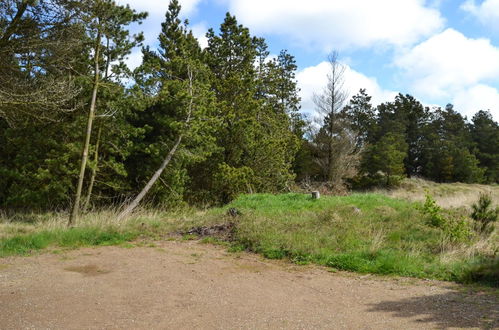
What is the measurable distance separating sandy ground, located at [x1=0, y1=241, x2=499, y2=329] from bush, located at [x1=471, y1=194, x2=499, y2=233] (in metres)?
4.17

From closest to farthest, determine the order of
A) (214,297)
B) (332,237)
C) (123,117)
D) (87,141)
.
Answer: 1. (214,297)
2. (332,237)
3. (87,141)
4. (123,117)

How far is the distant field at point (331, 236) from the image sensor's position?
7863 millimetres

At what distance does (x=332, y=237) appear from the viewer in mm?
9734

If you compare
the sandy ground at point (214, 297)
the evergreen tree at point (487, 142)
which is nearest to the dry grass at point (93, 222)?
the sandy ground at point (214, 297)

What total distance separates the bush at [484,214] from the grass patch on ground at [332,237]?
35 centimetres

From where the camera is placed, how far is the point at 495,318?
5.09 m

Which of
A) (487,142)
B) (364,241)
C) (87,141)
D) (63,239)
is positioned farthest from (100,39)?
(487,142)

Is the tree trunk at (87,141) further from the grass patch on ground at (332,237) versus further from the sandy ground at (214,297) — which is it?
the sandy ground at (214,297)

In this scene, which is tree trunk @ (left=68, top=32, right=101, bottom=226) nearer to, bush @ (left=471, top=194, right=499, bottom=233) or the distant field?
the distant field

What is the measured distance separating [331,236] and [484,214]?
405cm

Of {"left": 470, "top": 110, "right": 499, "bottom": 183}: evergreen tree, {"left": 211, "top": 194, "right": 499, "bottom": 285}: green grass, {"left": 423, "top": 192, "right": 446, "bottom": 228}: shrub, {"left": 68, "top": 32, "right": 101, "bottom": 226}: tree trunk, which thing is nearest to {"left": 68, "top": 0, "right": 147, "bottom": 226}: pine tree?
{"left": 68, "top": 32, "right": 101, "bottom": 226}: tree trunk

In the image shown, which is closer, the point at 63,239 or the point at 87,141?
the point at 63,239

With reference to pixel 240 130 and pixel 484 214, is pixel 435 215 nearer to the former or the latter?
pixel 484 214

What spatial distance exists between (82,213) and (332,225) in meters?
9.27
